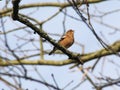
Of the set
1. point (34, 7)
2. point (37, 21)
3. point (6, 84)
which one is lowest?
point (6, 84)

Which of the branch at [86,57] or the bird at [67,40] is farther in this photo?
the bird at [67,40]

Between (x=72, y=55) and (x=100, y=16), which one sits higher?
(x=100, y=16)

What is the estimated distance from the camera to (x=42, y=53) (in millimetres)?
7441

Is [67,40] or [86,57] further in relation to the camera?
[67,40]

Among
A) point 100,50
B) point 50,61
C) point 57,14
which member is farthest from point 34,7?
point 100,50

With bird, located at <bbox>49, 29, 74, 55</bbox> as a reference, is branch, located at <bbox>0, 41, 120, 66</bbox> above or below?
below

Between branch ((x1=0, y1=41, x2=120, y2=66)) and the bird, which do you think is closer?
branch ((x1=0, y1=41, x2=120, y2=66))

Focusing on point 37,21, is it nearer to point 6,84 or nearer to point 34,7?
point 34,7

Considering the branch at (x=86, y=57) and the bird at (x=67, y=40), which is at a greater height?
the bird at (x=67, y=40)

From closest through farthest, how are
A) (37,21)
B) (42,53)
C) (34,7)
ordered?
1. (42,53)
2. (37,21)
3. (34,7)

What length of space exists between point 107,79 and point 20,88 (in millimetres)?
929

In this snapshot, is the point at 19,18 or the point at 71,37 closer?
the point at 19,18

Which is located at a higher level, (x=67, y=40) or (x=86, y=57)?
(x=67, y=40)

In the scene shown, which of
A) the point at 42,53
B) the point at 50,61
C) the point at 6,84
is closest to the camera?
the point at 6,84
